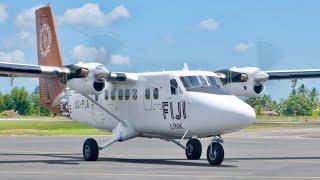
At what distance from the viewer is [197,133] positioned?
2402 centimetres

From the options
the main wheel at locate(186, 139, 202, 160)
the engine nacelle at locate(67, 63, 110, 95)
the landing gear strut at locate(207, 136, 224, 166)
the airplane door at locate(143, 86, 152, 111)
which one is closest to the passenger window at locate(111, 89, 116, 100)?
Result: the airplane door at locate(143, 86, 152, 111)

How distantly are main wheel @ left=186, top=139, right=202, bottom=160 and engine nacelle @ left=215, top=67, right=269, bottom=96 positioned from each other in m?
2.70

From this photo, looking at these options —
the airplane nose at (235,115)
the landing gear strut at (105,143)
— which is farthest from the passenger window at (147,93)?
the airplane nose at (235,115)

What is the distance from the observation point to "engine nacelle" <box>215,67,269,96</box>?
2747 centimetres

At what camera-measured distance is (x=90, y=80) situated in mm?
25000

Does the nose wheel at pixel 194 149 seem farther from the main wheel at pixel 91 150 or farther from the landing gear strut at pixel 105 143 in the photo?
the main wheel at pixel 91 150

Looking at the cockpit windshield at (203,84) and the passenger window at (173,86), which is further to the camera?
the passenger window at (173,86)

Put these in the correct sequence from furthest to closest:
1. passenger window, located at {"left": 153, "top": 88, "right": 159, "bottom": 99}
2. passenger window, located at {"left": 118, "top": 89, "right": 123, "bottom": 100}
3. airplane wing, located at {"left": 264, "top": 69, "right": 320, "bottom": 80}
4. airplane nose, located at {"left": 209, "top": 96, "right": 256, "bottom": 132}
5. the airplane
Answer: airplane wing, located at {"left": 264, "top": 69, "right": 320, "bottom": 80} < passenger window, located at {"left": 118, "top": 89, "right": 123, "bottom": 100} < passenger window, located at {"left": 153, "top": 88, "right": 159, "bottom": 99} < the airplane < airplane nose, located at {"left": 209, "top": 96, "right": 256, "bottom": 132}

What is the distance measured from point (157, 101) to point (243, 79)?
12.2 ft

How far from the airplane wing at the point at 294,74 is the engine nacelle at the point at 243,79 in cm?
Answer: 203

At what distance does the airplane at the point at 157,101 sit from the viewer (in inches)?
910

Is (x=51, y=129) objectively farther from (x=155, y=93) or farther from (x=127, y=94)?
(x=155, y=93)

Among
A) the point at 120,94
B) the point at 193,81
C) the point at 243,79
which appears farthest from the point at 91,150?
the point at 243,79

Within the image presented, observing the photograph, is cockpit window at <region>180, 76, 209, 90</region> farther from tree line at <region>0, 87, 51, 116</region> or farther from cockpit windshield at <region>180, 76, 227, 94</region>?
tree line at <region>0, 87, 51, 116</region>
